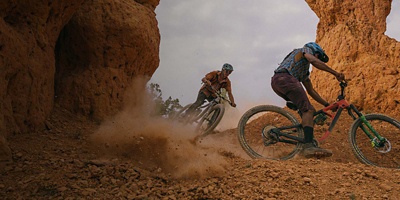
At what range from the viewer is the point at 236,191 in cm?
358

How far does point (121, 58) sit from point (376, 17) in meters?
9.63

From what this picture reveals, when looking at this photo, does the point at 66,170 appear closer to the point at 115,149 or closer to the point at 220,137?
the point at 115,149

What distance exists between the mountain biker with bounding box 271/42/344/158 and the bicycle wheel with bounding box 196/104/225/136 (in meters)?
2.92

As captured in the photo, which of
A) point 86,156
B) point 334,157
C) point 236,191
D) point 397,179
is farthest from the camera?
point 334,157

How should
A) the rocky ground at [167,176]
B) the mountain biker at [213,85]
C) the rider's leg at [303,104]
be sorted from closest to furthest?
the rocky ground at [167,176] → the rider's leg at [303,104] → the mountain biker at [213,85]

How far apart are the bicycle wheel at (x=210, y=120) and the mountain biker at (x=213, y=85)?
573mm

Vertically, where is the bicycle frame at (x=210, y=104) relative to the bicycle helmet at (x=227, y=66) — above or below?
below

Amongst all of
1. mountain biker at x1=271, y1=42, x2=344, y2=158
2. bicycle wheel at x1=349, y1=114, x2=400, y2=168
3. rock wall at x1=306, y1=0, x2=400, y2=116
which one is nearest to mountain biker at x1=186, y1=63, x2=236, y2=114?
mountain biker at x1=271, y1=42, x2=344, y2=158

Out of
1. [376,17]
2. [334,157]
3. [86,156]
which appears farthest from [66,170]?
[376,17]

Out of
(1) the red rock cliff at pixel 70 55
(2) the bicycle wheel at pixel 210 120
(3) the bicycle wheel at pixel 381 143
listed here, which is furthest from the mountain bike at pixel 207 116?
(3) the bicycle wheel at pixel 381 143

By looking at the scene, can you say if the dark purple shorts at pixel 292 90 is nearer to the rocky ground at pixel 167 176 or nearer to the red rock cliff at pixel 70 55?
the rocky ground at pixel 167 176

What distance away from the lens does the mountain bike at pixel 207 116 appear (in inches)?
321

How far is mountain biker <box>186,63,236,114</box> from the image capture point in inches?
346

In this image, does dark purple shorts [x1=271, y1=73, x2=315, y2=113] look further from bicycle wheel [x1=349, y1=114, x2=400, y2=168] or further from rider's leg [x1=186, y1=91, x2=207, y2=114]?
rider's leg [x1=186, y1=91, x2=207, y2=114]
